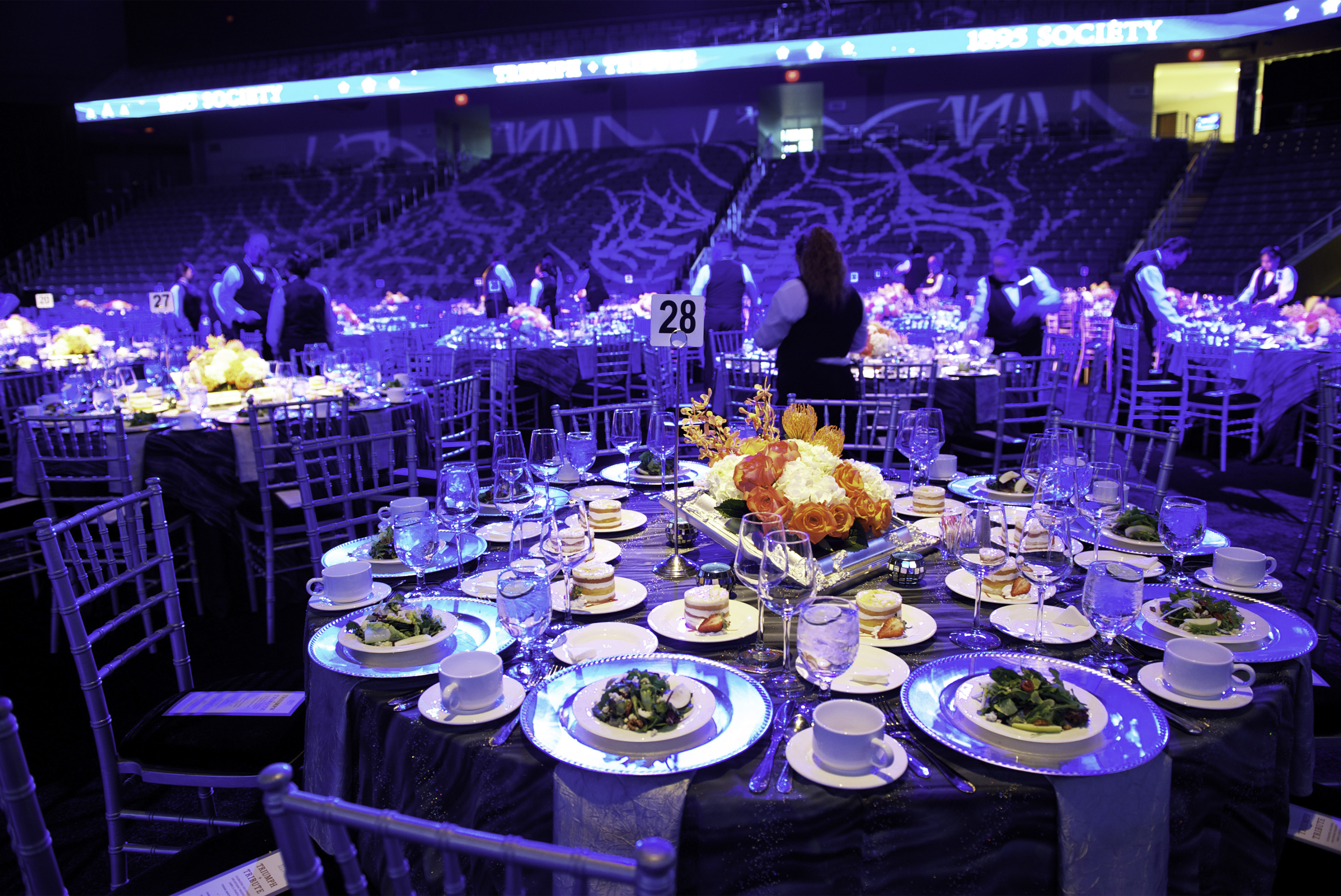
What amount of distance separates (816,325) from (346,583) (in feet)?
8.91

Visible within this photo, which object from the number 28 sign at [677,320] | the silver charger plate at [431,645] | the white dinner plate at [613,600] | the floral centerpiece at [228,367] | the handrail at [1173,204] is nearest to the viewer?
the silver charger plate at [431,645]

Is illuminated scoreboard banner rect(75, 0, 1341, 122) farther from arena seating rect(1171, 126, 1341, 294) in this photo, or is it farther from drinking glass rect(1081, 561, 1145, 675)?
drinking glass rect(1081, 561, 1145, 675)

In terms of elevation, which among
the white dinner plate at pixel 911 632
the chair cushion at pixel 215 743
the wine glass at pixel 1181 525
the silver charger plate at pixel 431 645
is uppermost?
the wine glass at pixel 1181 525

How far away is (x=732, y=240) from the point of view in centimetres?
1562

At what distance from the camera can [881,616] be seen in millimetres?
1503

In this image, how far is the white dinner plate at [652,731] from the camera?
45.8 inches

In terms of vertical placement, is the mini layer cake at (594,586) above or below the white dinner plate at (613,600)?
above

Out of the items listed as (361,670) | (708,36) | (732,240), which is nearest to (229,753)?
(361,670)

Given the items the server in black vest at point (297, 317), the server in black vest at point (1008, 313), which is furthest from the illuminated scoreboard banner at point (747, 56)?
the server in black vest at point (297, 317)

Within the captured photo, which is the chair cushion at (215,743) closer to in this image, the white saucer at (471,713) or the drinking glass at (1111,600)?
the white saucer at (471,713)

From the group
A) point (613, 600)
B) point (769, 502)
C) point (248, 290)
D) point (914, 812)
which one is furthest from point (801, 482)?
point (248, 290)

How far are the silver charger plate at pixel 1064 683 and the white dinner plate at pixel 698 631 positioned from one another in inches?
13.1

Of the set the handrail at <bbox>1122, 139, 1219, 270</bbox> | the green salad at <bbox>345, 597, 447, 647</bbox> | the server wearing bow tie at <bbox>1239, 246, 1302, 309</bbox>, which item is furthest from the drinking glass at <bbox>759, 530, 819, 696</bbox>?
the handrail at <bbox>1122, 139, 1219, 270</bbox>

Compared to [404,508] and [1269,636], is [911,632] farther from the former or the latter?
[404,508]
